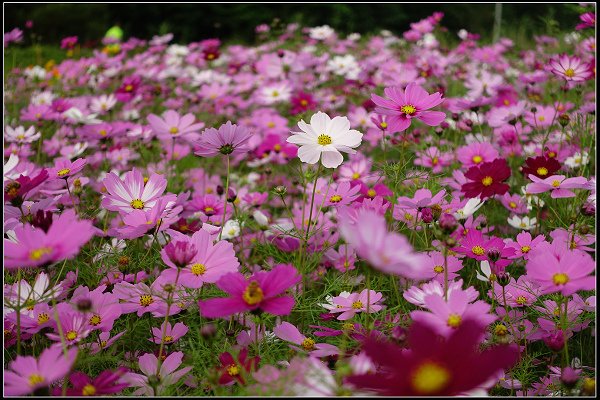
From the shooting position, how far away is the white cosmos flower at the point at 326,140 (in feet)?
2.83

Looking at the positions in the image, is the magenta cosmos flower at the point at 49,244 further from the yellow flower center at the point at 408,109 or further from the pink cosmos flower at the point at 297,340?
the yellow flower center at the point at 408,109

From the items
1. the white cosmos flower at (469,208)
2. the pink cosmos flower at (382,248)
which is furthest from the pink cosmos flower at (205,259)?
the white cosmos flower at (469,208)

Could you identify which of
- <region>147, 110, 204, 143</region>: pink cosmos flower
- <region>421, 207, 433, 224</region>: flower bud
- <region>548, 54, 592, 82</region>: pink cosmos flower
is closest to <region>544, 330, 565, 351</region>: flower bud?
<region>421, 207, 433, 224</region>: flower bud

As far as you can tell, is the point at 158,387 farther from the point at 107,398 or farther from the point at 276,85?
the point at 276,85

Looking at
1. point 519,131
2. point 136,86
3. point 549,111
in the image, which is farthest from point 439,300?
point 136,86

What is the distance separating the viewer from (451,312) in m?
0.67

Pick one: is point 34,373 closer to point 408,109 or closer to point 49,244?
point 49,244

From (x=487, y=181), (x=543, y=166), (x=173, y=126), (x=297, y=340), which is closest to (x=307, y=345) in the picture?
(x=297, y=340)

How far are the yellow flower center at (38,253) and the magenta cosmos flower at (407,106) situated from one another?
21.2 inches

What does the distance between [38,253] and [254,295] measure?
24 centimetres

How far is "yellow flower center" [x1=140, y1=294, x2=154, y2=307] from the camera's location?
2.72ft

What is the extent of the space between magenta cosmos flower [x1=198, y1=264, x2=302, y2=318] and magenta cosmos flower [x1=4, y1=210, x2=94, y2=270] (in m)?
0.16

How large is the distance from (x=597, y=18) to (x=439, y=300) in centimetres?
109

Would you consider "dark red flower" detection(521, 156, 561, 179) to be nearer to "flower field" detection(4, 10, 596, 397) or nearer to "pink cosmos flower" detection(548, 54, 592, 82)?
"flower field" detection(4, 10, 596, 397)
